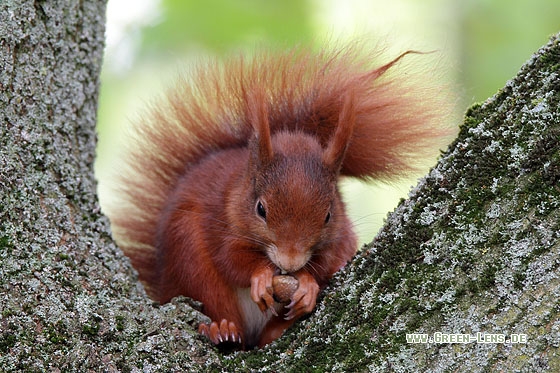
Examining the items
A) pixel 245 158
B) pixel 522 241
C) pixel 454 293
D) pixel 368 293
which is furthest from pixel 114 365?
pixel 245 158

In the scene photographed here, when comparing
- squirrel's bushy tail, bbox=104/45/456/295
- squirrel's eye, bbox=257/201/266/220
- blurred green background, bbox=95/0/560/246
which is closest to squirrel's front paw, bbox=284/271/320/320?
squirrel's eye, bbox=257/201/266/220

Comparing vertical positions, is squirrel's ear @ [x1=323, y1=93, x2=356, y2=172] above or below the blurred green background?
below

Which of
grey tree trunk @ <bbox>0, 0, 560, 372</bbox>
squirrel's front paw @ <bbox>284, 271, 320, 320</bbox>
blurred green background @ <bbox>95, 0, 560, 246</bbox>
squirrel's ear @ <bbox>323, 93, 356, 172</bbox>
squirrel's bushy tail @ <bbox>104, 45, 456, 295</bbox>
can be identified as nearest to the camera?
grey tree trunk @ <bbox>0, 0, 560, 372</bbox>

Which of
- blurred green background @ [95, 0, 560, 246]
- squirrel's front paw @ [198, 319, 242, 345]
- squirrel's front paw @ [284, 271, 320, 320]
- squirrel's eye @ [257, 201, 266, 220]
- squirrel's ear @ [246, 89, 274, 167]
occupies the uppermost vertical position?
blurred green background @ [95, 0, 560, 246]

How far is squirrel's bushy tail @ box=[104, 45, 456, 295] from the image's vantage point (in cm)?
242

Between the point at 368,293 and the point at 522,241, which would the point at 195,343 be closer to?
the point at 368,293

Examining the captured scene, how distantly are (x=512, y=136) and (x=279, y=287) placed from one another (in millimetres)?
979

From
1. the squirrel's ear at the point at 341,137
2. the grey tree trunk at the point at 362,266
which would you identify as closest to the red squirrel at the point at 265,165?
the squirrel's ear at the point at 341,137

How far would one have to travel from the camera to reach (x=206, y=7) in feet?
17.0

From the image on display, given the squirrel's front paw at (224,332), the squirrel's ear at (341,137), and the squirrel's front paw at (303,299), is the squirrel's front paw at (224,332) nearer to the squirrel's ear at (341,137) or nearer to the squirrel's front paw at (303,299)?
the squirrel's front paw at (303,299)

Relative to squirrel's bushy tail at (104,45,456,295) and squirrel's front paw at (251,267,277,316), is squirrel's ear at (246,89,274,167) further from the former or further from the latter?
squirrel's front paw at (251,267,277,316)

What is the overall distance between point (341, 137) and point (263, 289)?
0.58m

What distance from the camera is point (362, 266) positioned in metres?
1.80

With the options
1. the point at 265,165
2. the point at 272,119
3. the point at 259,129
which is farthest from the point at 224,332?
the point at 272,119
